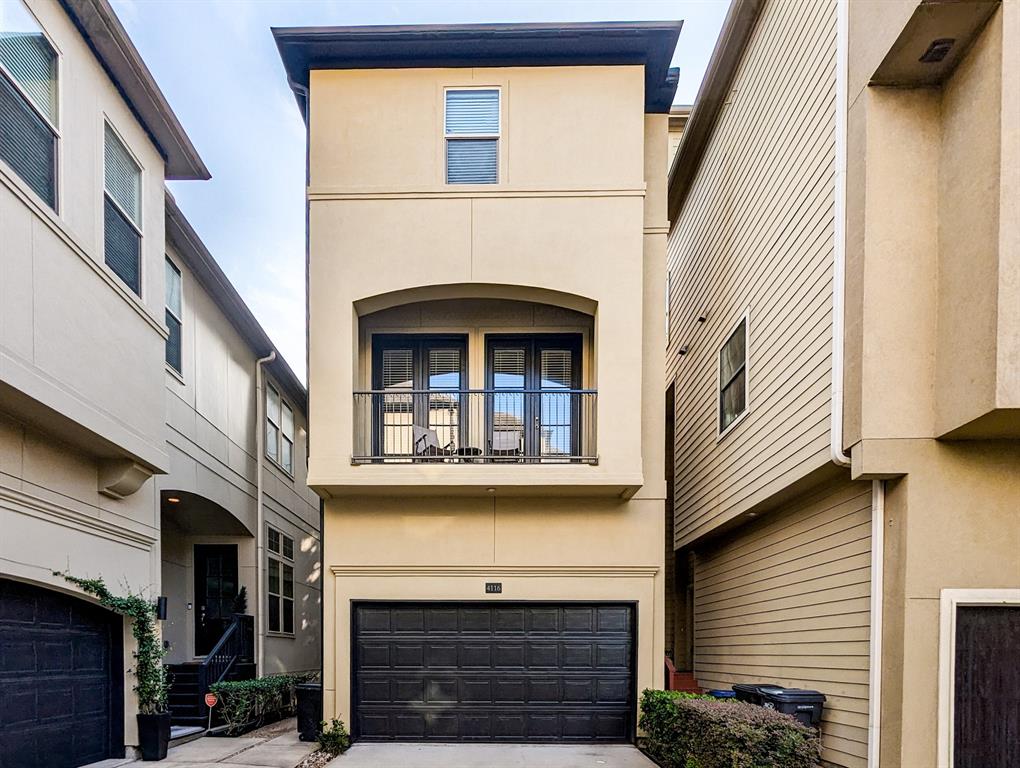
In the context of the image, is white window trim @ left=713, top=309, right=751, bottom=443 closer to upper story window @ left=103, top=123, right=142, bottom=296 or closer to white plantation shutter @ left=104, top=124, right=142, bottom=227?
upper story window @ left=103, top=123, right=142, bottom=296

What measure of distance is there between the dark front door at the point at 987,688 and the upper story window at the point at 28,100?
29.5 ft

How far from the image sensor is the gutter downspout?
41.7 ft

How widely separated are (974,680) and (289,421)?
14.0m

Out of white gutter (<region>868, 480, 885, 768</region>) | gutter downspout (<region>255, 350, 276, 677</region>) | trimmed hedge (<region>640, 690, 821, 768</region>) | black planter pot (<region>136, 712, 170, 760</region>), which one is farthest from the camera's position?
gutter downspout (<region>255, 350, 276, 677</region>)

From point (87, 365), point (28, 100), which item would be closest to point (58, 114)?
point (28, 100)

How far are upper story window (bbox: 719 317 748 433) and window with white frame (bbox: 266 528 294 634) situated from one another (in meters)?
9.10

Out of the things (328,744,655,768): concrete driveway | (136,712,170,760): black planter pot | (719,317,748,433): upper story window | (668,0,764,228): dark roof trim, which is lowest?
(328,744,655,768): concrete driveway

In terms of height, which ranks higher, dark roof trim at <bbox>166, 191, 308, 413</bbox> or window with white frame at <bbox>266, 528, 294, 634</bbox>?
dark roof trim at <bbox>166, 191, 308, 413</bbox>

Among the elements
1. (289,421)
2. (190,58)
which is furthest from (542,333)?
(190,58)

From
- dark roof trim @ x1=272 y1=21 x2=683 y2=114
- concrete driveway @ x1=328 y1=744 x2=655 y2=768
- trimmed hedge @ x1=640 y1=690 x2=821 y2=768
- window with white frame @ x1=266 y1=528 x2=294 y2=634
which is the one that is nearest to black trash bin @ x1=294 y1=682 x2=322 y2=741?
concrete driveway @ x1=328 y1=744 x2=655 y2=768

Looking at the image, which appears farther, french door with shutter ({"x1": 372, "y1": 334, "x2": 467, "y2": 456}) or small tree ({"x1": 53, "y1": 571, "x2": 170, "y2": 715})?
french door with shutter ({"x1": 372, "y1": 334, "x2": 467, "y2": 456})

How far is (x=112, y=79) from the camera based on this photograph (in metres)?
8.45

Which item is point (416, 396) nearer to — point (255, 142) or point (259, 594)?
point (259, 594)

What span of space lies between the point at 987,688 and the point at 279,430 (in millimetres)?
13411
